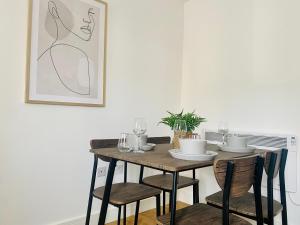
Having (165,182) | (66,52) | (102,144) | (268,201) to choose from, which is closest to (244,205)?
(268,201)

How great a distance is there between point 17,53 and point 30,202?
1125 millimetres

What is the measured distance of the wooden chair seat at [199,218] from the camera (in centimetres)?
132

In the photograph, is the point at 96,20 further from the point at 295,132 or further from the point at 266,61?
the point at 295,132

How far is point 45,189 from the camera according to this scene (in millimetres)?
2033

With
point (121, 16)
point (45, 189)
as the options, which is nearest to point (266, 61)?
point (121, 16)

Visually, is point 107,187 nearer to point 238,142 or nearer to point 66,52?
point 238,142

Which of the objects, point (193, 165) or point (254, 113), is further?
point (254, 113)

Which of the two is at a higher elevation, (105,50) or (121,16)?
(121,16)

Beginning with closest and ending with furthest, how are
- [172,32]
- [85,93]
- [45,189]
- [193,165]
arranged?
[193,165] < [45,189] < [85,93] < [172,32]

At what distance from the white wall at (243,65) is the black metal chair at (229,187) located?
1.09 m

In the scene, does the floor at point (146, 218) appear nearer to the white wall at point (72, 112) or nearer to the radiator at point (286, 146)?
the white wall at point (72, 112)

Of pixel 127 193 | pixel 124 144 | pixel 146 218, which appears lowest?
pixel 146 218

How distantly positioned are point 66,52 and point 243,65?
5.49 ft

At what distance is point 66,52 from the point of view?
2.11m
